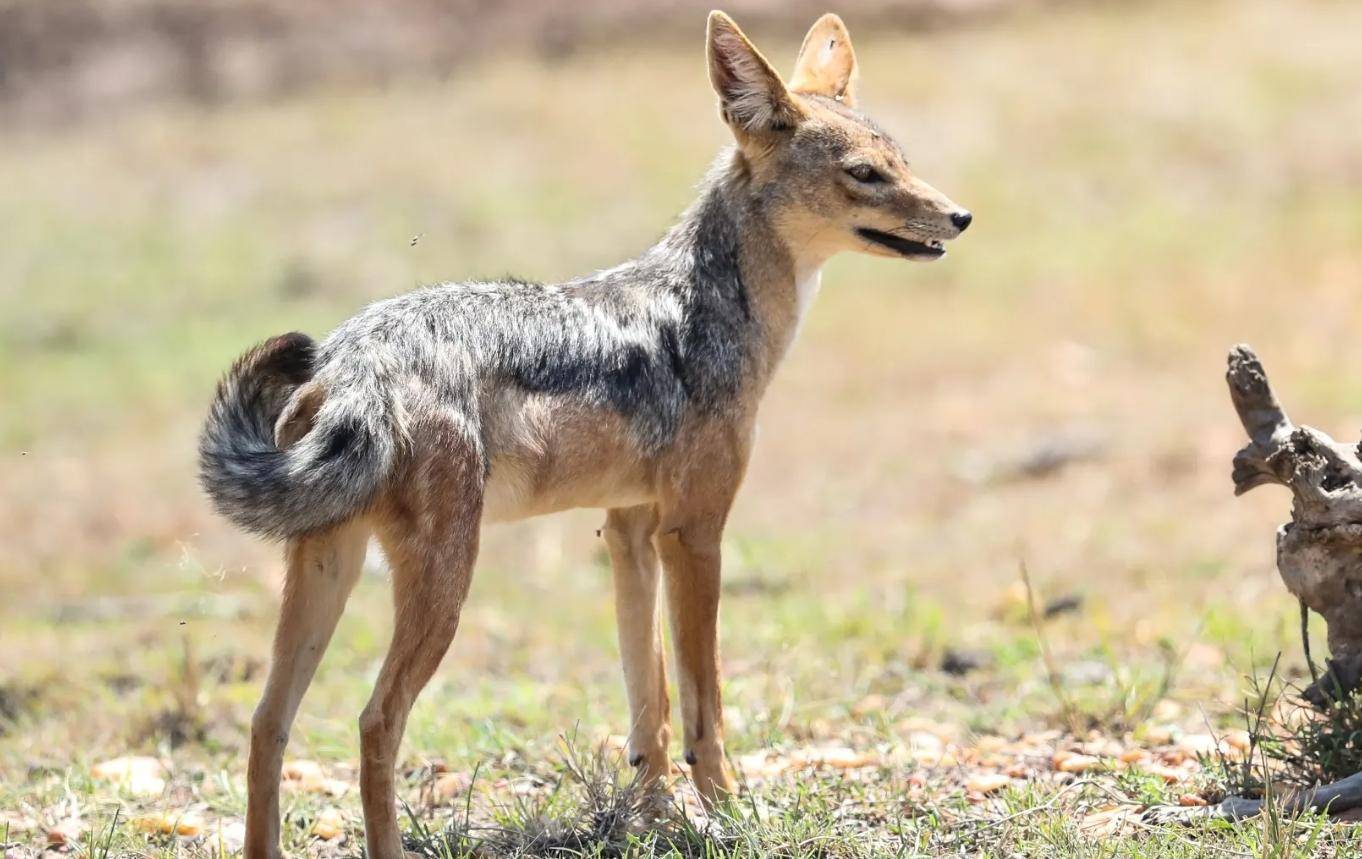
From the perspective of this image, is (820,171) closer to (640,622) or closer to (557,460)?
(557,460)

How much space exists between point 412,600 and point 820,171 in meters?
2.39

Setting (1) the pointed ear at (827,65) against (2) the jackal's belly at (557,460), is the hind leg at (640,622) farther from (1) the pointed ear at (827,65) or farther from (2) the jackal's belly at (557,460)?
(1) the pointed ear at (827,65)

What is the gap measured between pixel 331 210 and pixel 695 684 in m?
15.9

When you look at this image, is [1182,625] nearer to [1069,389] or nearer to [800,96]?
[800,96]

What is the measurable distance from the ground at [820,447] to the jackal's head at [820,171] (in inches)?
77.5

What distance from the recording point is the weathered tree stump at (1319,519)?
5.51 metres

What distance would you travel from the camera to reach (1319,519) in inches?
218

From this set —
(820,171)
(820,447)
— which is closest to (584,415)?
(820,171)

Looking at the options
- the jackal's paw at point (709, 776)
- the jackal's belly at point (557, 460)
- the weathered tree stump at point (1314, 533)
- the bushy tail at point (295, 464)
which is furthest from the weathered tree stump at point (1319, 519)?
the bushy tail at point (295, 464)

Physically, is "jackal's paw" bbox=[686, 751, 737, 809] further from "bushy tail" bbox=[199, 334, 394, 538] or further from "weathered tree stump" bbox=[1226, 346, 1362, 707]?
"weathered tree stump" bbox=[1226, 346, 1362, 707]

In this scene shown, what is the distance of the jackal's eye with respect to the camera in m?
6.42

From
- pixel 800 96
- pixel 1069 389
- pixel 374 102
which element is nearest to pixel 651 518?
pixel 800 96

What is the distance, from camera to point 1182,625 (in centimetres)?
870

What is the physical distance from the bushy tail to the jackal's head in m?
2.07
